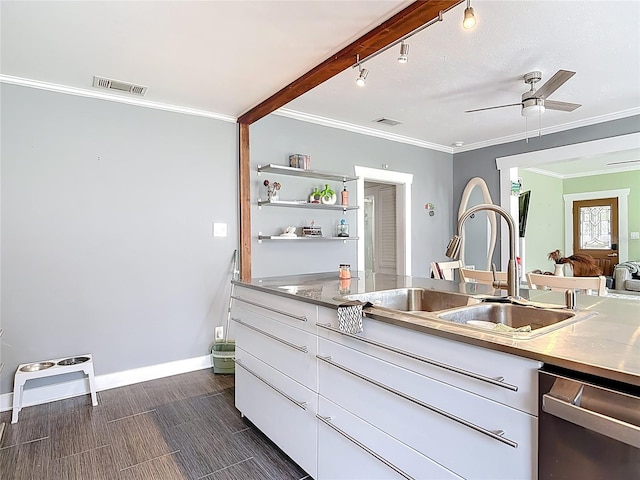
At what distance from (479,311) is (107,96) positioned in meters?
3.24

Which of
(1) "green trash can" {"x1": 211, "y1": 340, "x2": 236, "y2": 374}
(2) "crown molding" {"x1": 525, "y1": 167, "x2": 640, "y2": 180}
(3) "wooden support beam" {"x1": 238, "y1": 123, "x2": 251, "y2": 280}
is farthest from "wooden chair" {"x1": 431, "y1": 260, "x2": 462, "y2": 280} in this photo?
(2) "crown molding" {"x1": 525, "y1": 167, "x2": 640, "y2": 180}

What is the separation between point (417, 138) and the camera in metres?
4.95

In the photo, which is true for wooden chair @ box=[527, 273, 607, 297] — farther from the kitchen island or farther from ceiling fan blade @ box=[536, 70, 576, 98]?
ceiling fan blade @ box=[536, 70, 576, 98]

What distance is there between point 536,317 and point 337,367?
2.78 ft

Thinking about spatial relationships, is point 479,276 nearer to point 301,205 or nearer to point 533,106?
point 533,106

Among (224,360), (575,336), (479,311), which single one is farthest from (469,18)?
(224,360)

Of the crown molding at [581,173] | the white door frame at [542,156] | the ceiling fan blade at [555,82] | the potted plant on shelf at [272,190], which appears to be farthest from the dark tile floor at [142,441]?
the crown molding at [581,173]

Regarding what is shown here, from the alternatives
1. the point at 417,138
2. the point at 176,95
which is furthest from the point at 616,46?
Answer: the point at 176,95

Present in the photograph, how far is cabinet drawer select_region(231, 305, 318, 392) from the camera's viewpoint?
5.95ft

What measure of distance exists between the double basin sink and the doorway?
3.19 meters

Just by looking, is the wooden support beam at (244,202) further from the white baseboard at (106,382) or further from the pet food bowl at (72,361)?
the pet food bowl at (72,361)

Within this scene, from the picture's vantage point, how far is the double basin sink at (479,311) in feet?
4.41

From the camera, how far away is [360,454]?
1.52m

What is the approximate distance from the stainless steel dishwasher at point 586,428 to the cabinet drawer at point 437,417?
0.16 feet
